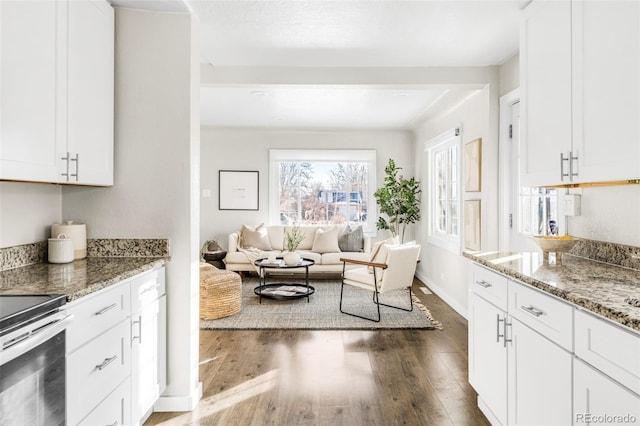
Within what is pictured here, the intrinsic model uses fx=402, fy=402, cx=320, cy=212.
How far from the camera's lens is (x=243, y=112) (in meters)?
5.73

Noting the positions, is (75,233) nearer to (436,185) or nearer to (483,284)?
(483,284)

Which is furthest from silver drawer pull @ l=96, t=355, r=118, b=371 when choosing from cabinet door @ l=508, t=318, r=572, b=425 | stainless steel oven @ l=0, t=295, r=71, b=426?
cabinet door @ l=508, t=318, r=572, b=425

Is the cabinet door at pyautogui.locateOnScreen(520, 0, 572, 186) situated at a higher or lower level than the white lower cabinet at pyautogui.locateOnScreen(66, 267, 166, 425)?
higher

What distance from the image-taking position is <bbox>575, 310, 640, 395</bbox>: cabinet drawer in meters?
1.12

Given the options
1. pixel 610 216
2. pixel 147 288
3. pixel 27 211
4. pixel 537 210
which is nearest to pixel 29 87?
pixel 27 211

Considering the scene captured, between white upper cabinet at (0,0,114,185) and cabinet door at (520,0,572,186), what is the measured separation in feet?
8.06

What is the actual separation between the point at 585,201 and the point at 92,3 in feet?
9.98

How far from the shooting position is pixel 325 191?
289 inches

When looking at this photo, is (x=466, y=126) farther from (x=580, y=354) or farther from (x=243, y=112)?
(x=580, y=354)

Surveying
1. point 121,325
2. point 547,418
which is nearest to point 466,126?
point 547,418

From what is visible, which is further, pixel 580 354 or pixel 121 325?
pixel 121 325

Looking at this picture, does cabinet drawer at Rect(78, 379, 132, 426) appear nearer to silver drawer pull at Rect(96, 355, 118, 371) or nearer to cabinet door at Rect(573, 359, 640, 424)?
silver drawer pull at Rect(96, 355, 118, 371)

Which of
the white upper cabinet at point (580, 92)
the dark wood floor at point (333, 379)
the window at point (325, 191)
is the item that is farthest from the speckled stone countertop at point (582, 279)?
the window at point (325, 191)

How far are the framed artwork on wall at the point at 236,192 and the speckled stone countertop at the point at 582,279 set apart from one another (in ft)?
16.9
